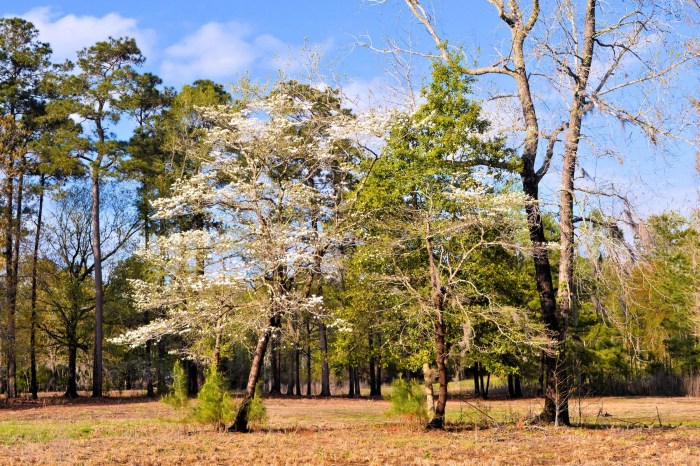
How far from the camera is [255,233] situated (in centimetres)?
1569

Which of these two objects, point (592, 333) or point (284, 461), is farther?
point (592, 333)

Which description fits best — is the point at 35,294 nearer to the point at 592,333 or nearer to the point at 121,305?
the point at 121,305

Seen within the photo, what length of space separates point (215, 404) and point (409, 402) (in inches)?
192

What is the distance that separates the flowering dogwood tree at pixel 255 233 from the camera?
15453 millimetres

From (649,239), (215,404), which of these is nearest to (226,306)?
(215,404)

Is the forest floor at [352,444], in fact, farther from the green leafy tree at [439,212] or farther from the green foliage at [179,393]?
the green leafy tree at [439,212]

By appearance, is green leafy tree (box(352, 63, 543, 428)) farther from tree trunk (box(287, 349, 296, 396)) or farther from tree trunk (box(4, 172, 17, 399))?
tree trunk (box(287, 349, 296, 396))

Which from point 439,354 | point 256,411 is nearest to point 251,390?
point 256,411

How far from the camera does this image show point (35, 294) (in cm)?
3441

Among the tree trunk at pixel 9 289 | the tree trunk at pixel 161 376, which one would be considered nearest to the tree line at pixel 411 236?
the tree trunk at pixel 9 289

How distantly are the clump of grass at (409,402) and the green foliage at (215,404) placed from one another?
166 inches

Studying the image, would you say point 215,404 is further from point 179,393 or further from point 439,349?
point 439,349

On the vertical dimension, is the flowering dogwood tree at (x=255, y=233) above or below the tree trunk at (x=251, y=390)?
above

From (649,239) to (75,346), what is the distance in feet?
99.1
